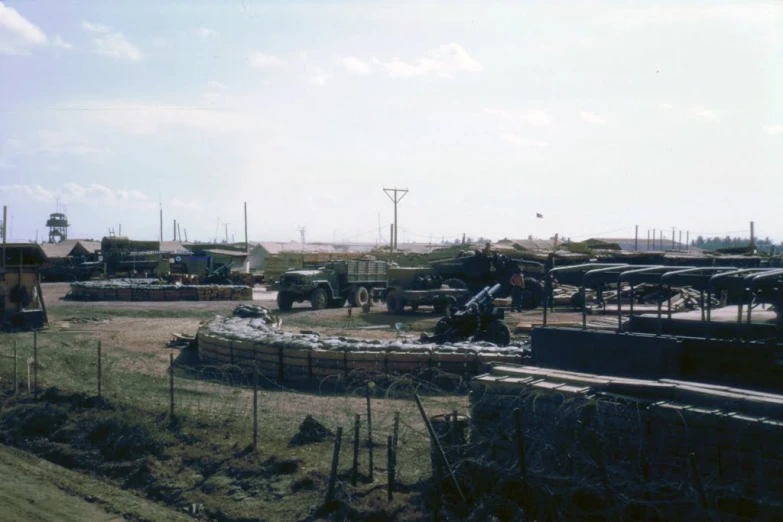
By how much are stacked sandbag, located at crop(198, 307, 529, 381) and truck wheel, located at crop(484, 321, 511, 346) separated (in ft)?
4.48

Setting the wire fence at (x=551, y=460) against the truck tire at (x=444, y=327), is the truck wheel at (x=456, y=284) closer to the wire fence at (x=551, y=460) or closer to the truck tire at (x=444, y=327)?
the truck tire at (x=444, y=327)

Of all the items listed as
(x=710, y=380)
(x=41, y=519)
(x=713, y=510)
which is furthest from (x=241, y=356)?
(x=713, y=510)

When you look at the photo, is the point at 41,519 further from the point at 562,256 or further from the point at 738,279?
the point at 562,256

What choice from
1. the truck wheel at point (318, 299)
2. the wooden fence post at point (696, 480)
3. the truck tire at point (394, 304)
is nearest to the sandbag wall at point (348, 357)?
the wooden fence post at point (696, 480)

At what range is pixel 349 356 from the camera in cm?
1286

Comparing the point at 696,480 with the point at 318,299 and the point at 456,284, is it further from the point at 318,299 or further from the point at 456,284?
the point at 318,299

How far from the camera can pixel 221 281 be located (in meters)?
41.1

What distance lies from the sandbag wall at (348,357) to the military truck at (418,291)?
10.7m

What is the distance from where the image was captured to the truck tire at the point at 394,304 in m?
26.3

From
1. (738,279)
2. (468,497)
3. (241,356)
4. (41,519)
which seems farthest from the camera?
(241,356)

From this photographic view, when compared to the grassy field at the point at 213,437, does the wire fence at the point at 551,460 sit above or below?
above

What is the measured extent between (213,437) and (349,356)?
3.78m

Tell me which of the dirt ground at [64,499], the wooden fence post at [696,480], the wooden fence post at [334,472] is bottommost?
the dirt ground at [64,499]

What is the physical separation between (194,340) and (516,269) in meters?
13.9
